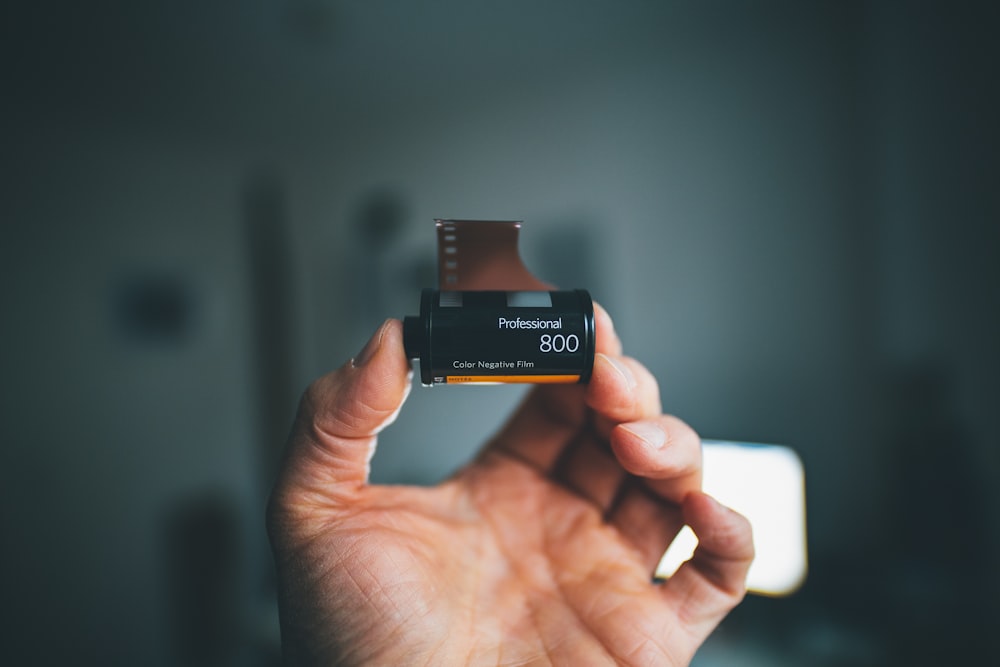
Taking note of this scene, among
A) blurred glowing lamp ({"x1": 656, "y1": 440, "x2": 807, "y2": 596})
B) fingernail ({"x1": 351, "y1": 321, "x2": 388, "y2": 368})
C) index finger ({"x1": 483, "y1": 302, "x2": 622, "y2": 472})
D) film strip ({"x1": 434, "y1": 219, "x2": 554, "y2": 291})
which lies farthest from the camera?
blurred glowing lamp ({"x1": 656, "y1": 440, "x2": 807, "y2": 596})

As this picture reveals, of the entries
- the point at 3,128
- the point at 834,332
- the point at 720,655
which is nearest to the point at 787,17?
the point at 834,332

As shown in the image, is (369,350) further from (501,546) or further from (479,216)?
(479,216)

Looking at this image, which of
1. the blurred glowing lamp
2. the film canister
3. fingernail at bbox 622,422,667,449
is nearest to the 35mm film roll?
the film canister

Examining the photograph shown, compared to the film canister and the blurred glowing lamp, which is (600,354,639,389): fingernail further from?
the blurred glowing lamp

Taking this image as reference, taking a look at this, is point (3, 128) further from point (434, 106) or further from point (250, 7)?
point (434, 106)

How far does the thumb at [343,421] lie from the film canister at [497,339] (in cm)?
4

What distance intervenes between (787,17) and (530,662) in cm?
246

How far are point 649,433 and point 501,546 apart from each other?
40 cm

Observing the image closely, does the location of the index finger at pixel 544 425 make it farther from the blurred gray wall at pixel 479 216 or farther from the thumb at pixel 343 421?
the blurred gray wall at pixel 479 216

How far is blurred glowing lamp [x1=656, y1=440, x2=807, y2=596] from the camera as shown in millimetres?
1556

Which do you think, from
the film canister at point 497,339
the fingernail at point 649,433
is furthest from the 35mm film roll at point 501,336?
the fingernail at point 649,433

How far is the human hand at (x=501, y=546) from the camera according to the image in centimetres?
69

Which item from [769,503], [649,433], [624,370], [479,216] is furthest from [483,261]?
[769,503]

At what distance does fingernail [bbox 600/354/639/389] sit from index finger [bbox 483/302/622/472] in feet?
0.54
